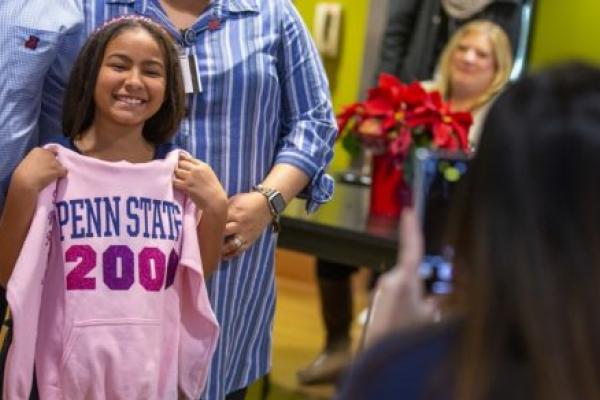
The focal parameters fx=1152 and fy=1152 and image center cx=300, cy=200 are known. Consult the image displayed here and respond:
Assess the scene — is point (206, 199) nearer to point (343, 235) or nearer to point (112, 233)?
point (112, 233)

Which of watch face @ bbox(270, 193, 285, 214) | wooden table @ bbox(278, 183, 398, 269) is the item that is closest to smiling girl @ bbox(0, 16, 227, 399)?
watch face @ bbox(270, 193, 285, 214)

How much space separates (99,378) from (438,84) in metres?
2.72

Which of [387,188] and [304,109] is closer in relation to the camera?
[304,109]

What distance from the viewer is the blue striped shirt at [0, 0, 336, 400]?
1.77m

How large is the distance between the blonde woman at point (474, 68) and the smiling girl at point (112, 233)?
2361 millimetres

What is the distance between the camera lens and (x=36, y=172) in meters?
1.74

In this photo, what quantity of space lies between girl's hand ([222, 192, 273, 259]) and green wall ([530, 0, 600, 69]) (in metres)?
3.48

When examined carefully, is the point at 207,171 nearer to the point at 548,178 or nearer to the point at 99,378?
the point at 99,378

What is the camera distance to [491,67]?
13.8ft

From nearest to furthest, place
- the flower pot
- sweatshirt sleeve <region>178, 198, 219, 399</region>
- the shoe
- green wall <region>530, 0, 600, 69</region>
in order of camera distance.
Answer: sweatshirt sleeve <region>178, 198, 219, 399</region>, the flower pot, the shoe, green wall <region>530, 0, 600, 69</region>

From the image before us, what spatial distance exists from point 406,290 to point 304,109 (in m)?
1.05

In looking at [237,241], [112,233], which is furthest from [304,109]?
[112,233]

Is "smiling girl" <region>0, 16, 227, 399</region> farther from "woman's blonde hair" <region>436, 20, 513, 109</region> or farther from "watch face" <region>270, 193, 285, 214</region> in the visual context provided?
"woman's blonde hair" <region>436, 20, 513, 109</region>

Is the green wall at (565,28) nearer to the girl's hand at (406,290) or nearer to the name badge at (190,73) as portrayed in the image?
the name badge at (190,73)
